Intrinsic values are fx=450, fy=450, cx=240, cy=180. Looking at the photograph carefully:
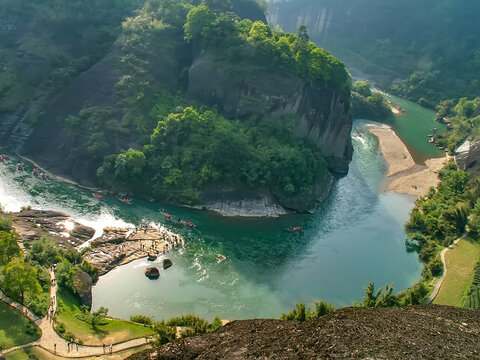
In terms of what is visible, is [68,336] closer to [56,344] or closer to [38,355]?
[56,344]

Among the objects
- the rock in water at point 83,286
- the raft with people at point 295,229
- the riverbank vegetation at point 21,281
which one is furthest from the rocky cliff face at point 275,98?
the riverbank vegetation at point 21,281

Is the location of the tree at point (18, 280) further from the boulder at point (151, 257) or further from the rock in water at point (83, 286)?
the boulder at point (151, 257)

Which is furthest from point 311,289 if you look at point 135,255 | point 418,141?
point 418,141

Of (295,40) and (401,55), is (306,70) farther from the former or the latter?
(401,55)

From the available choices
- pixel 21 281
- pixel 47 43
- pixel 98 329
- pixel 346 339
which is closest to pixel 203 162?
pixel 98 329

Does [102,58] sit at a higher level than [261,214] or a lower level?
higher

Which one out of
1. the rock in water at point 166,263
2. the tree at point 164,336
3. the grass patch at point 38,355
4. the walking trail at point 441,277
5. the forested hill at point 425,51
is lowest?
the grass patch at point 38,355
